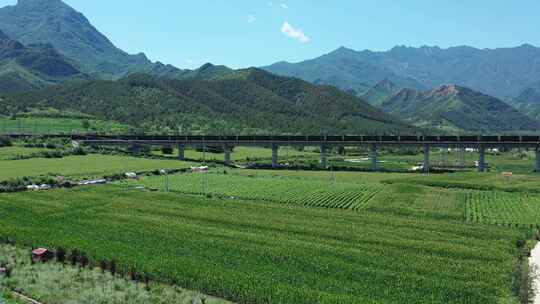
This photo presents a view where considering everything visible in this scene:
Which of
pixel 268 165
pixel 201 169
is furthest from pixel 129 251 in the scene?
pixel 268 165

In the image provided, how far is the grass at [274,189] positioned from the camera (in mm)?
79375

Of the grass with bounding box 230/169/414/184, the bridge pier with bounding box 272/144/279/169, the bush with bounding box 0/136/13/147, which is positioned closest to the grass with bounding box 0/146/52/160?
the bush with bounding box 0/136/13/147

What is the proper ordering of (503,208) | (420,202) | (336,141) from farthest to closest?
(336,141)
(420,202)
(503,208)

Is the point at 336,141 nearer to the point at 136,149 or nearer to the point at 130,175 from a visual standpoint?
the point at 130,175

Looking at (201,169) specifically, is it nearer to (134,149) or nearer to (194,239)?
(134,149)

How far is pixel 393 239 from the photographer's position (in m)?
50.8

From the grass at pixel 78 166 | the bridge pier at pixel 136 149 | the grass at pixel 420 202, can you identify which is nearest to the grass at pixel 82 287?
the grass at pixel 420 202

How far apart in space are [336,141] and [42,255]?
11317 centimetres

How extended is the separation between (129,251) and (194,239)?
720 cm

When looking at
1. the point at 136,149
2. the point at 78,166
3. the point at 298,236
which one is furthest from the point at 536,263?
the point at 136,149

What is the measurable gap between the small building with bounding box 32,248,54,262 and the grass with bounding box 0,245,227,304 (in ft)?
3.68

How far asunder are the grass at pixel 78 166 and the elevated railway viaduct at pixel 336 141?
24.3m

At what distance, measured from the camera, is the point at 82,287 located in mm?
36688

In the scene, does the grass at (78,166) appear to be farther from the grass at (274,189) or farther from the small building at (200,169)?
the grass at (274,189)
